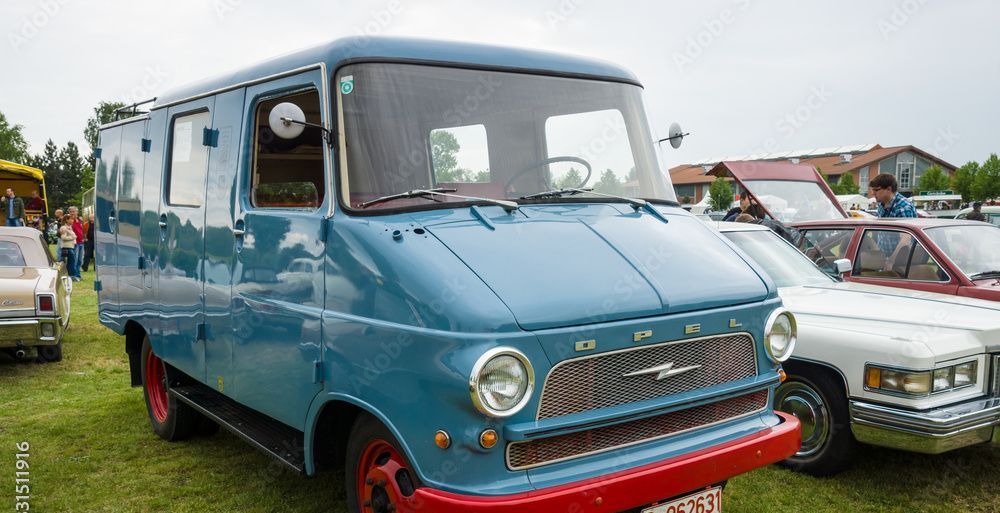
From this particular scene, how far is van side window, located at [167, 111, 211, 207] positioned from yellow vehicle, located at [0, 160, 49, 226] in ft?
63.8

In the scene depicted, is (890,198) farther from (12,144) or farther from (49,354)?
(12,144)

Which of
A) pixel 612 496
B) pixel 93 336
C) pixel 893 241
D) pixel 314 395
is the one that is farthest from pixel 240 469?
pixel 93 336

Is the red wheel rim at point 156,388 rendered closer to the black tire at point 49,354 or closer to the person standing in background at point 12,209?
the black tire at point 49,354

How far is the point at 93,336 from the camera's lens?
37.1ft

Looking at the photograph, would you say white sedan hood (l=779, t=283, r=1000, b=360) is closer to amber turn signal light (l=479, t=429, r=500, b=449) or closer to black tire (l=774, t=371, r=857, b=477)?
black tire (l=774, t=371, r=857, b=477)

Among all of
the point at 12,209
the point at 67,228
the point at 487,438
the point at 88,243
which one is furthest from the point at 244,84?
the point at 88,243

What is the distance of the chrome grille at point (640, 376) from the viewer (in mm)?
3264

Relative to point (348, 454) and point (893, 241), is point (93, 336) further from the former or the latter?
point (893, 241)

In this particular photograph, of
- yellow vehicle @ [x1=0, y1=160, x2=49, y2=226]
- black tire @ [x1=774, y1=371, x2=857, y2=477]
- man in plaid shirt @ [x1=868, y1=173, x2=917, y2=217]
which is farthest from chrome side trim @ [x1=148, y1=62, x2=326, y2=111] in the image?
yellow vehicle @ [x1=0, y1=160, x2=49, y2=226]

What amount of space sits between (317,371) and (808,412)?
328cm

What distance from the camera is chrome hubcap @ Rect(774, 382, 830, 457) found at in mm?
5219

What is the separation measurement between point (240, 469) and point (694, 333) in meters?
3.57

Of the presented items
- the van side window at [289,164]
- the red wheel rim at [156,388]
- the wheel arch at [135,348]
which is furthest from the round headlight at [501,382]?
the wheel arch at [135,348]

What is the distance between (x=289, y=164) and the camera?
14.5ft
